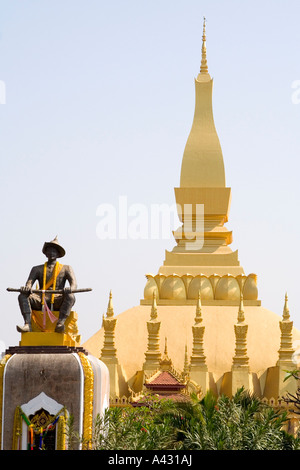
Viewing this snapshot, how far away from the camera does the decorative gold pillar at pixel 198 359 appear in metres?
44.8

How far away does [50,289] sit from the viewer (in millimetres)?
26156

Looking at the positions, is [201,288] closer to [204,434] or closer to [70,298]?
[70,298]

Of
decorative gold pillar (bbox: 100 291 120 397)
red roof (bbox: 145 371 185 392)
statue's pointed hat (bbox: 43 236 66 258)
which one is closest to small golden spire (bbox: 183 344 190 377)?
red roof (bbox: 145 371 185 392)

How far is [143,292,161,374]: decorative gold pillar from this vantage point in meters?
45.4

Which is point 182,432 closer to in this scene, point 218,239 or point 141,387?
point 141,387

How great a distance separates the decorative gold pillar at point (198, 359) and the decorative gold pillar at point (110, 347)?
8.36 feet

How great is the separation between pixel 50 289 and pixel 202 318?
2029 cm

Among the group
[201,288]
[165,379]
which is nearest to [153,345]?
[165,379]

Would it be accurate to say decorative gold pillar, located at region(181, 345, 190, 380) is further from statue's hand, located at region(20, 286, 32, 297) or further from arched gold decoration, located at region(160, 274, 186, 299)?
statue's hand, located at region(20, 286, 32, 297)

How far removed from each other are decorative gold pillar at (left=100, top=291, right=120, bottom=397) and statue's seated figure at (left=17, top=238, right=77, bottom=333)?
63.9ft

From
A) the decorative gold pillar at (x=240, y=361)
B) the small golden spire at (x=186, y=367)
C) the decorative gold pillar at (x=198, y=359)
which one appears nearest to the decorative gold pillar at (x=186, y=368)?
the small golden spire at (x=186, y=367)

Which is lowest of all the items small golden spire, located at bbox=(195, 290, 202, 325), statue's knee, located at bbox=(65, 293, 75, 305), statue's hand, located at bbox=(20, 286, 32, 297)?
small golden spire, located at bbox=(195, 290, 202, 325)

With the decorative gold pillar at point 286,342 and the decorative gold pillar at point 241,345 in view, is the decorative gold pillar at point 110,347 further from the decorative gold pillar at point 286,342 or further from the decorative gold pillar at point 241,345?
the decorative gold pillar at point 286,342

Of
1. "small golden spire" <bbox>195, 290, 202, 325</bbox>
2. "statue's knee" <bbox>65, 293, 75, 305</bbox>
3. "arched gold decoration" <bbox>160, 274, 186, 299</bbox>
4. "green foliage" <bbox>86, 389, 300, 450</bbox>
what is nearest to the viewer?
"green foliage" <bbox>86, 389, 300, 450</bbox>
